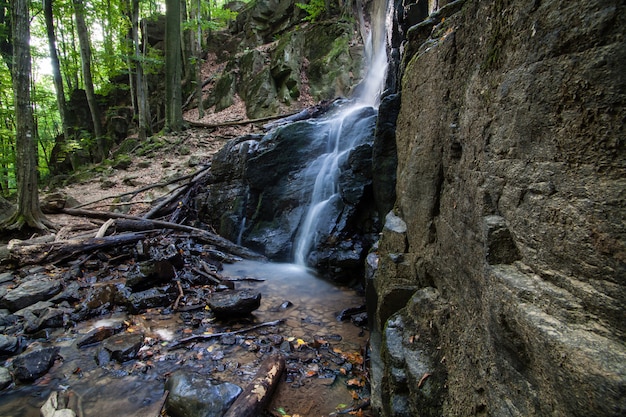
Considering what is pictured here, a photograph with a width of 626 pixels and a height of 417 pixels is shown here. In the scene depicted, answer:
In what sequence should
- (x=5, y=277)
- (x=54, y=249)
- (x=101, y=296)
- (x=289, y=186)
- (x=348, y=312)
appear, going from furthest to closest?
(x=289, y=186), (x=54, y=249), (x=5, y=277), (x=101, y=296), (x=348, y=312)

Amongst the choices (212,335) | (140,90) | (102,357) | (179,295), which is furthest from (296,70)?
(102,357)

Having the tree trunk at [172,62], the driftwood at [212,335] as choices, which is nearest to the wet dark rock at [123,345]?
the driftwood at [212,335]

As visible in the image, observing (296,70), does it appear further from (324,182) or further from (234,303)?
(234,303)

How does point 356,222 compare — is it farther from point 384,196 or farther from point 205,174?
point 205,174

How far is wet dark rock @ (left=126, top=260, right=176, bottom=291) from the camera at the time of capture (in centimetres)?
581

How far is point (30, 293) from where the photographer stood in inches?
208

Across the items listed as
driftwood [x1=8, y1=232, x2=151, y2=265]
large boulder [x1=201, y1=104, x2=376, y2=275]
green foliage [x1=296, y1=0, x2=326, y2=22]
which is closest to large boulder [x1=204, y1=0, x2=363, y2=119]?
green foliage [x1=296, y1=0, x2=326, y2=22]

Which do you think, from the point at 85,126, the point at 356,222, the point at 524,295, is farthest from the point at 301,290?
the point at 85,126

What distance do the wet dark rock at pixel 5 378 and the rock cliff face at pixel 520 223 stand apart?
3.94 metres

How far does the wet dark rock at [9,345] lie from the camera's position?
4.07 m

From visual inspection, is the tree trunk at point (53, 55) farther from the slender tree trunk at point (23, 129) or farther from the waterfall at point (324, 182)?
the waterfall at point (324, 182)

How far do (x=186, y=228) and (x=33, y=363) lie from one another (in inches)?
206

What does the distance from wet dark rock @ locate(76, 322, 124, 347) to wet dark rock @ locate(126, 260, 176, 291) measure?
1177 mm

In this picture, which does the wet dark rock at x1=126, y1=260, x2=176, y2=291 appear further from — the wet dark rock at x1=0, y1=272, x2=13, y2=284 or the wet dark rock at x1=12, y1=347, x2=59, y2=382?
the wet dark rock at x1=0, y1=272, x2=13, y2=284
